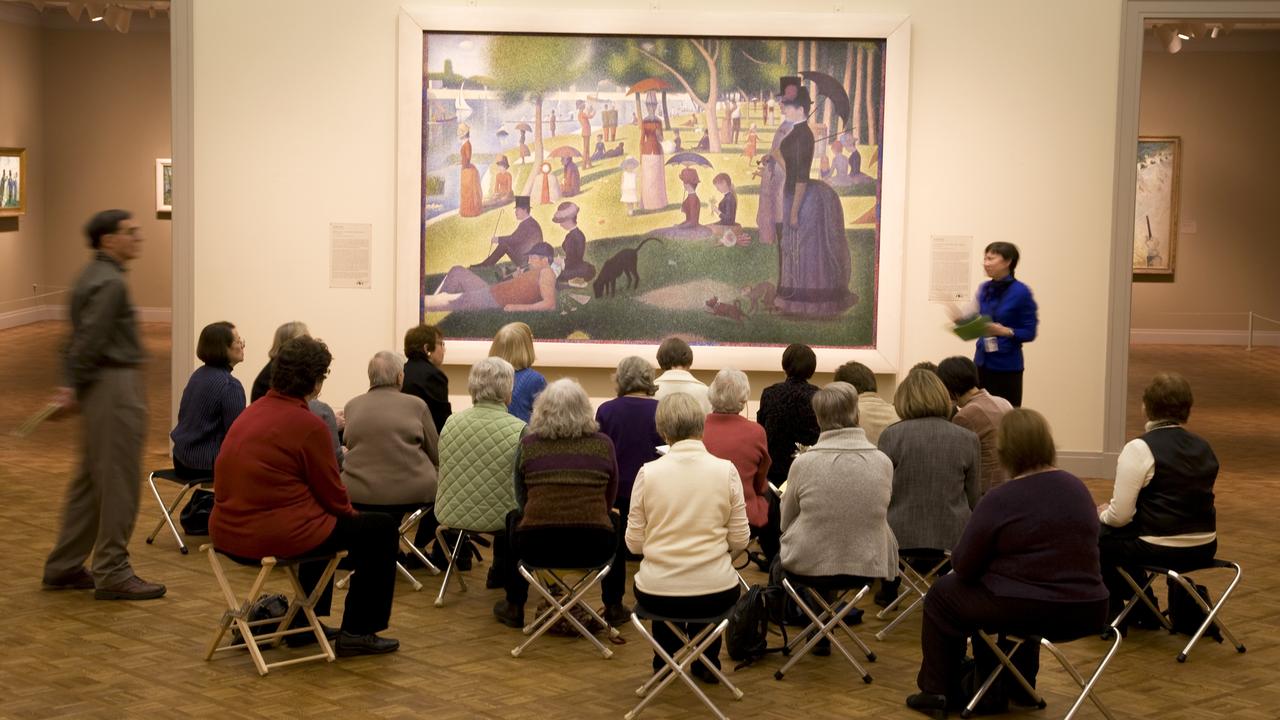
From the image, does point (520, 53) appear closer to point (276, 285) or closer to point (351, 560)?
point (276, 285)

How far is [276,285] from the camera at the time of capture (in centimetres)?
1038

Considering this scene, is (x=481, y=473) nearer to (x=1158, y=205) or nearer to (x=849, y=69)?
(x=849, y=69)

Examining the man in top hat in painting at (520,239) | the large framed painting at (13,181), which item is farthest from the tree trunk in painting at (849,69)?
the large framed painting at (13,181)

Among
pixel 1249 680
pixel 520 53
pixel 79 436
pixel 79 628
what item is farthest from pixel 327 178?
pixel 1249 680

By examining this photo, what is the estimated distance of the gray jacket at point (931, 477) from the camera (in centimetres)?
595

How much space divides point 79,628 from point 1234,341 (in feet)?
62.3

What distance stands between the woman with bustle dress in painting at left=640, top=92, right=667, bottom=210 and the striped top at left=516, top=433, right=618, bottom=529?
4.66 metres

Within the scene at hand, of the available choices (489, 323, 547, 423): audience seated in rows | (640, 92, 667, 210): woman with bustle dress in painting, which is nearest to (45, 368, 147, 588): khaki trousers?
(489, 323, 547, 423): audience seated in rows

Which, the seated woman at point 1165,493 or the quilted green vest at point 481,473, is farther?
the quilted green vest at point 481,473

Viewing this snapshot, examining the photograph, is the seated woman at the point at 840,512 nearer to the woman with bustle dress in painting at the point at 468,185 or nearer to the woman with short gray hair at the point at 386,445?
the woman with short gray hair at the point at 386,445

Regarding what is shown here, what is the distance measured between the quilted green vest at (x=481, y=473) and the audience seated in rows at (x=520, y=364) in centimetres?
94

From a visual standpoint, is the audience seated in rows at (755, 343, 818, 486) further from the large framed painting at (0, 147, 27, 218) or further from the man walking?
the large framed painting at (0, 147, 27, 218)

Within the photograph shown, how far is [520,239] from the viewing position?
33.6 feet

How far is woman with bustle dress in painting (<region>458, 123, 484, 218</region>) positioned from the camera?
10.2 m
